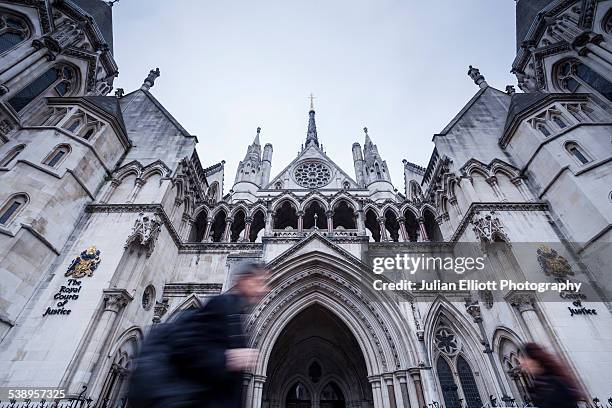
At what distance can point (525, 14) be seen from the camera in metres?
19.8

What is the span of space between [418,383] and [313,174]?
1936cm

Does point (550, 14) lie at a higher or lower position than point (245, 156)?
lower

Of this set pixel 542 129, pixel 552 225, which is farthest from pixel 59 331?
pixel 542 129

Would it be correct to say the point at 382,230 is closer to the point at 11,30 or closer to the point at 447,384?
the point at 447,384

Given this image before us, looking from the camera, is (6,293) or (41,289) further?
(41,289)

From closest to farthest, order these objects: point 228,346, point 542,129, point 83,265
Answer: point 228,346 → point 83,265 → point 542,129

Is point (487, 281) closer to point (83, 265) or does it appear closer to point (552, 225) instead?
point (552, 225)

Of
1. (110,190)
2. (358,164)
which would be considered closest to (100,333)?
(110,190)

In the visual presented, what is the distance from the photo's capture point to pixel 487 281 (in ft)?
38.6

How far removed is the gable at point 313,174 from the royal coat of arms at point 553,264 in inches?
601

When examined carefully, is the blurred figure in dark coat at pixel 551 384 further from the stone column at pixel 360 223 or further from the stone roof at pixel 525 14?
the stone roof at pixel 525 14

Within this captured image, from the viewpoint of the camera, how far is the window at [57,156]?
11.7 meters

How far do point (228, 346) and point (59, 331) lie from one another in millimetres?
10340

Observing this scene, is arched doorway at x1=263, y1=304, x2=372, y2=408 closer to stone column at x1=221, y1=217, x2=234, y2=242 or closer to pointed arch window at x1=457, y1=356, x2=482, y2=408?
pointed arch window at x1=457, y1=356, x2=482, y2=408
